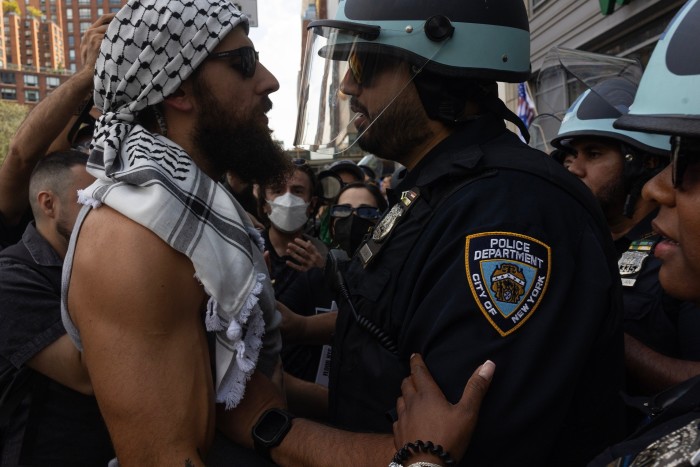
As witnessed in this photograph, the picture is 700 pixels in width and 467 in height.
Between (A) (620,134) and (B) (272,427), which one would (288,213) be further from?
(B) (272,427)

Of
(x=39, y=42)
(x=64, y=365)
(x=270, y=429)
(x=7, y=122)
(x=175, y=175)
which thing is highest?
(x=175, y=175)

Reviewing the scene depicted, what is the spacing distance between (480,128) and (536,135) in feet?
18.6

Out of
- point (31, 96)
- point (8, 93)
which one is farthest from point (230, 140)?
point (31, 96)

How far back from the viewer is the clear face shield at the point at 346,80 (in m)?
2.04

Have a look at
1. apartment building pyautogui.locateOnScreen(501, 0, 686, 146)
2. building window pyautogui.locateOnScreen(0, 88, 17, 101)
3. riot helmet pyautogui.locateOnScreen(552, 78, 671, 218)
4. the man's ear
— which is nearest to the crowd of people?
the man's ear

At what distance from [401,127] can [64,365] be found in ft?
4.99

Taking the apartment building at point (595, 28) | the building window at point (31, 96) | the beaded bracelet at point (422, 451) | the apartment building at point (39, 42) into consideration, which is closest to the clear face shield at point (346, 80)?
the beaded bracelet at point (422, 451)

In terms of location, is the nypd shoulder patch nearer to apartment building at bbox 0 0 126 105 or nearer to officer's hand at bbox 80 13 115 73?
officer's hand at bbox 80 13 115 73

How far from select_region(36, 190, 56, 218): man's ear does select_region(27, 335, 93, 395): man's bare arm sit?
0.79m

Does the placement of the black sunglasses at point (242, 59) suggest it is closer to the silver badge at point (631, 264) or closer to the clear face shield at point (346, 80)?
the clear face shield at point (346, 80)

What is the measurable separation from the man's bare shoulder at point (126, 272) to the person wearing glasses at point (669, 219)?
0.70m

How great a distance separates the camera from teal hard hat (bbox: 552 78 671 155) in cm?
331

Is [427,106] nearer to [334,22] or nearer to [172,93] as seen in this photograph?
[334,22]

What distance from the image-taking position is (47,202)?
281 cm
